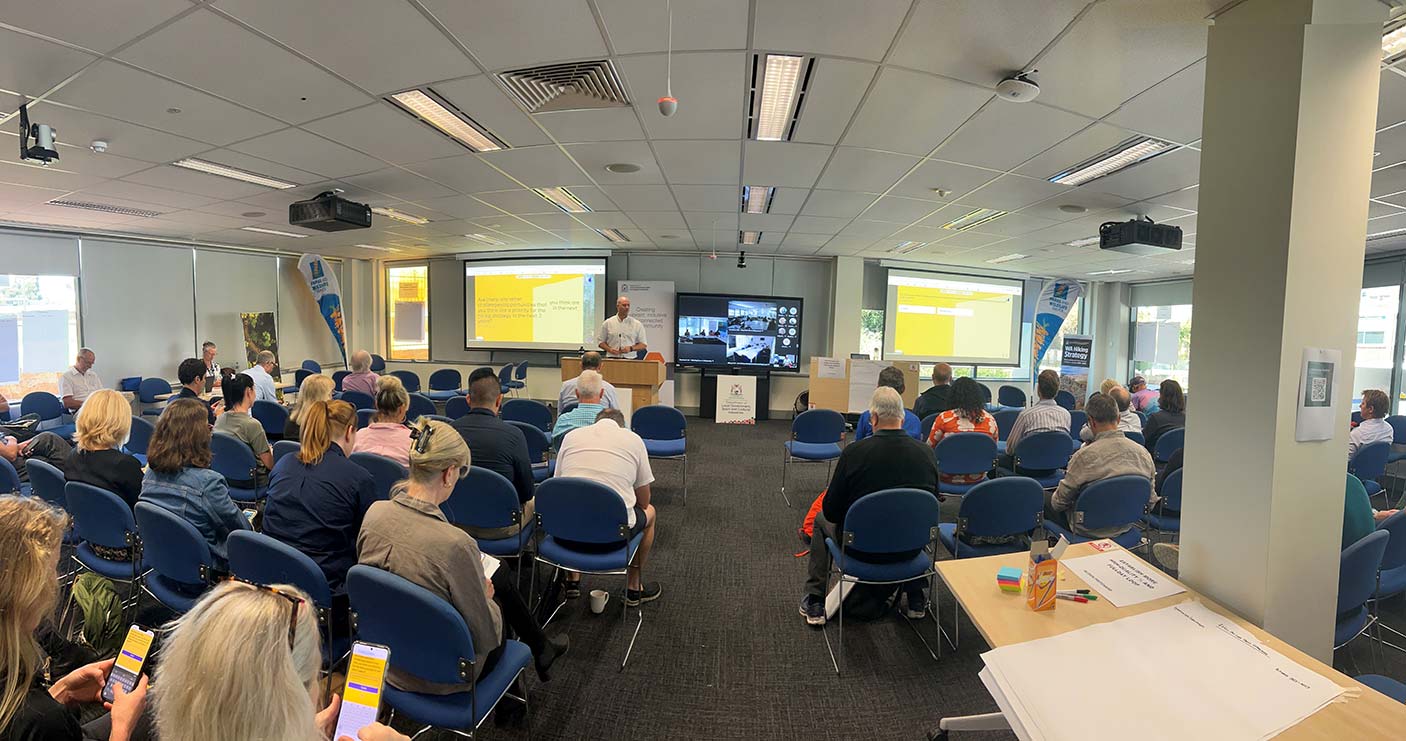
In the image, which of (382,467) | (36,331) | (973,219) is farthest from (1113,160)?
(36,331)

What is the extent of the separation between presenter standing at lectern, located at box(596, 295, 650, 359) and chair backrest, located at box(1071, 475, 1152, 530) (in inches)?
214

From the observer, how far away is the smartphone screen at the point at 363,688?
3.89ft

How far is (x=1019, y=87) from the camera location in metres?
2.77

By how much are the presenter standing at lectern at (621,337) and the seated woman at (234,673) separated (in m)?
6.54

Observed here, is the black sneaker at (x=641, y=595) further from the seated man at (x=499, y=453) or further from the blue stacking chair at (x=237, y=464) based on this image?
the blue stacking chair at (x=237, y=464)

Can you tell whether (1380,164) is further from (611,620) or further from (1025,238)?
(611,620)

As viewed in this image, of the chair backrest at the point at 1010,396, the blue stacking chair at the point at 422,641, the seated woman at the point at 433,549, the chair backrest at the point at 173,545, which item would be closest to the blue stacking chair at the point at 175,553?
the chair backrest at the point at 173,545

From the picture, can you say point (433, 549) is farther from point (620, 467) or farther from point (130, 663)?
point (620, 467)

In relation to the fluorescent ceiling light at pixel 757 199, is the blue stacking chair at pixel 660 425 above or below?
below

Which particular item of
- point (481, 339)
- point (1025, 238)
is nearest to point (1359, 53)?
point (1025, 238)

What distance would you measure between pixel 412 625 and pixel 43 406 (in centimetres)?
813

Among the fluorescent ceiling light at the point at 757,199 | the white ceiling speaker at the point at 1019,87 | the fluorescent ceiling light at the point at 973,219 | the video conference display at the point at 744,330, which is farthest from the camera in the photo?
the video conference display at the point at 744,330

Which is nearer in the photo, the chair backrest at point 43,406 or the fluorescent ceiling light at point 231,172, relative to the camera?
the fluorescent ceiling light at point 231,172

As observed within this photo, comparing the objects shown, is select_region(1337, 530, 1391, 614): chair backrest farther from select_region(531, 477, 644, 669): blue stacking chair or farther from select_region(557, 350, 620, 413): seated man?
select_region(557, 350, 620, 413): seated man
